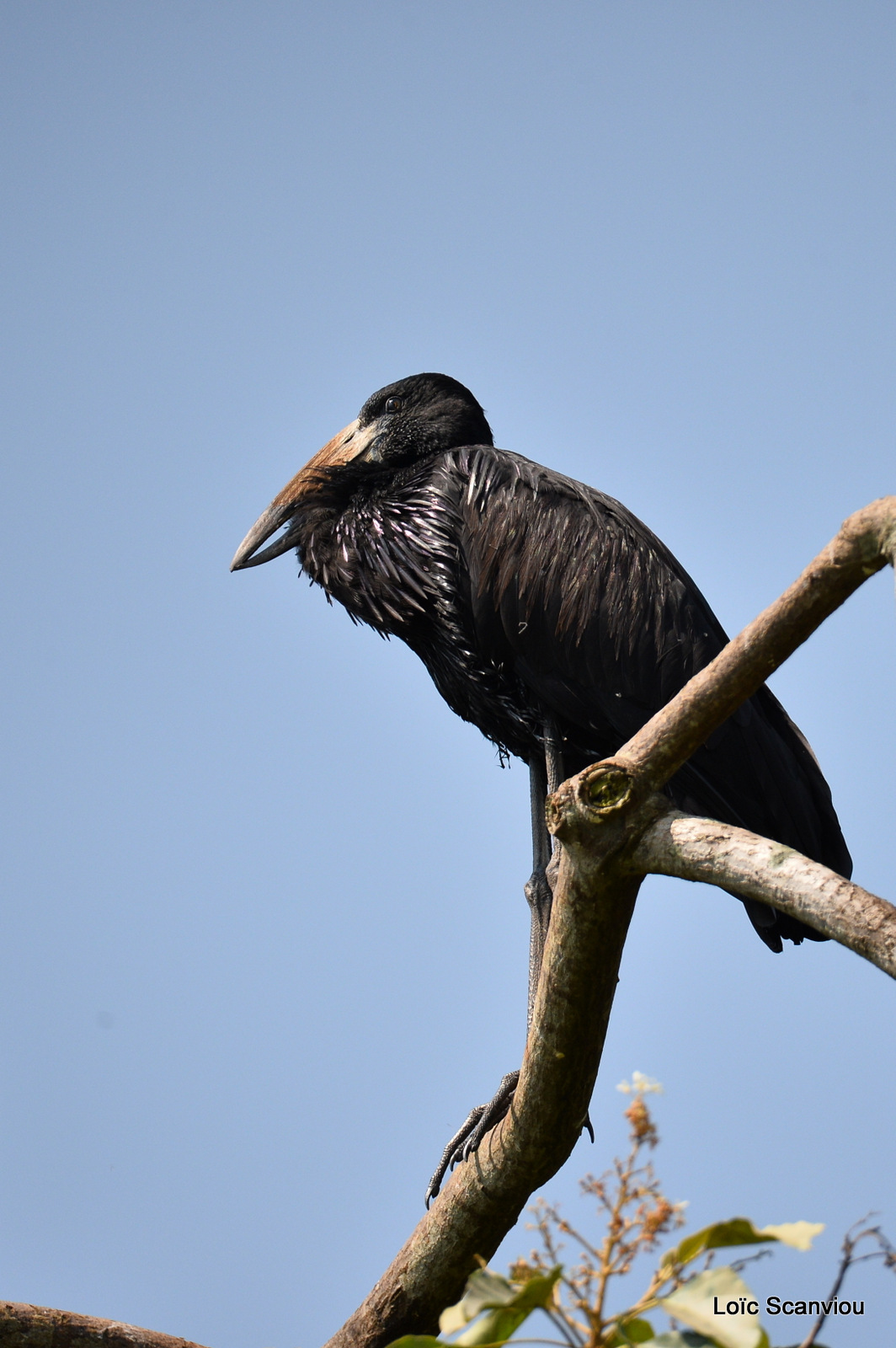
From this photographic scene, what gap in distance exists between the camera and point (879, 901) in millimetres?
2008

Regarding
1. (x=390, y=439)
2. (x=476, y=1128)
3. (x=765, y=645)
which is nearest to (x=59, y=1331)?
(x=476, y=1128)

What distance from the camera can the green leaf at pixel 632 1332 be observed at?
1539 mm

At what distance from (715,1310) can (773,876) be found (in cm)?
87

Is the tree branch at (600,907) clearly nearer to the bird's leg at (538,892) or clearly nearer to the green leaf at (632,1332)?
the green leaf at (632,1332)

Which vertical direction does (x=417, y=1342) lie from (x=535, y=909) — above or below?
below

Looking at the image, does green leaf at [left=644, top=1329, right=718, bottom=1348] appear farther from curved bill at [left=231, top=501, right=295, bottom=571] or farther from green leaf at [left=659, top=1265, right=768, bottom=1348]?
curved bill at [left=231, top=501, right=295, bottom=571]

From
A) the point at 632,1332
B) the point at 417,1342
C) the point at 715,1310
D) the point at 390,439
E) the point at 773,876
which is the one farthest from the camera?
the point at 390,439

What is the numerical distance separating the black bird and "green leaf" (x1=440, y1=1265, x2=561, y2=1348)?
8.04ft

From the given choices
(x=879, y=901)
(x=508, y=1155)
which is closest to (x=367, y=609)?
(x=508, y=1155)

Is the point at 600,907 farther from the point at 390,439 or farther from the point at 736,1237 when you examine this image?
the point at 390,439

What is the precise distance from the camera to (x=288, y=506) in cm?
546

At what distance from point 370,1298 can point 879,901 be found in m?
2.05

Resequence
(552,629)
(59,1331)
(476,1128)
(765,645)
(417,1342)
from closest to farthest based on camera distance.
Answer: (417,1342), (765,645), (59,1331), (476,1128), (552,629)

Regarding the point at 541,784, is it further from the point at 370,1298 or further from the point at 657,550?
the point at 370,1298
